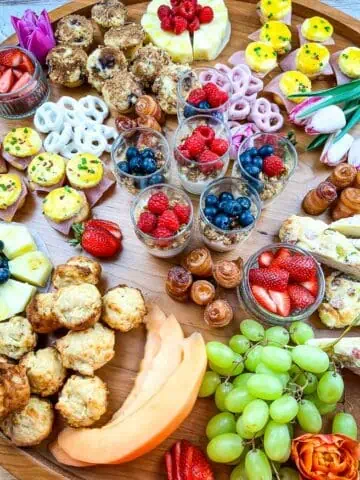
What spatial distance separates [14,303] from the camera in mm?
1879

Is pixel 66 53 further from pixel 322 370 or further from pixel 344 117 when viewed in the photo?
pixel 322 370

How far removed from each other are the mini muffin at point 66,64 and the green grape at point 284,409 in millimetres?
1577

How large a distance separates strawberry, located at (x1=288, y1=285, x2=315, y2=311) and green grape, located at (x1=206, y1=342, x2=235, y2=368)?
0.28 metres

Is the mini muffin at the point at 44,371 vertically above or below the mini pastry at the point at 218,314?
below

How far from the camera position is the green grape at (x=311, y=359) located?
160 centimetres

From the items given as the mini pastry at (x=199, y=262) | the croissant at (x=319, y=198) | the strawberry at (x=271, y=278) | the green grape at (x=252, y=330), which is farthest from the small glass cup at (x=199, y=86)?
the green grape at (x=252, y=330)

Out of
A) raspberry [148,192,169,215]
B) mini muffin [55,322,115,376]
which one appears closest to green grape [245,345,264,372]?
mini muffin [55,322,115,376]

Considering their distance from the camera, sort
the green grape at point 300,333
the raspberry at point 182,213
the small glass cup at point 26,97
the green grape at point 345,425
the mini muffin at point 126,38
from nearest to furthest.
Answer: the green grape at point 345,425, the green grape at point 300,333, the raspberry at point 182,213, the small glass cup at point 26,97, the mini muffin at point 126,38

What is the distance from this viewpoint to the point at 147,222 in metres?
Result: 1.84

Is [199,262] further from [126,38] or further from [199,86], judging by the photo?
[126,38]

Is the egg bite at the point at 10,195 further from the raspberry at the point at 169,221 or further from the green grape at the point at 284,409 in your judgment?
the green grape at the point at 284,409

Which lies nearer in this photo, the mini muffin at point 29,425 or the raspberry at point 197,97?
the mini muffin at point 29,425

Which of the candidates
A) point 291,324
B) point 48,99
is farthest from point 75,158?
point 291,324

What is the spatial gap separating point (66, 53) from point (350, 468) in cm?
192
